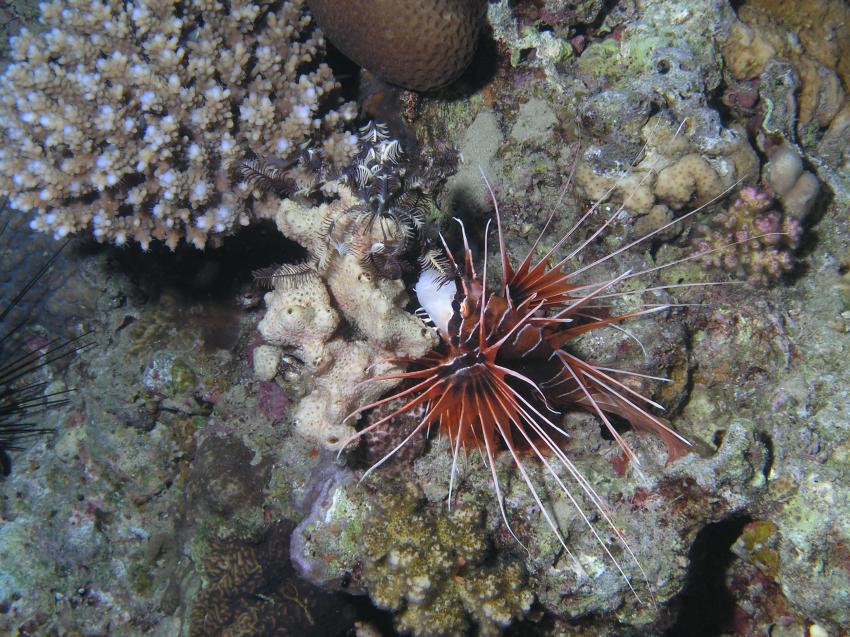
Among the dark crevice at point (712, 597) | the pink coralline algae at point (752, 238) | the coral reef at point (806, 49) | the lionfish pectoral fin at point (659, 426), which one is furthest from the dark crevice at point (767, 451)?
the coral reef at point (806, 49)

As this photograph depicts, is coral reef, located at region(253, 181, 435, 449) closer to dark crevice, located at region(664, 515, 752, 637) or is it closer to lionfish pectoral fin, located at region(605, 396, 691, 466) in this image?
lionfish pectoral fin, located at region(605, 396, 691, 466)

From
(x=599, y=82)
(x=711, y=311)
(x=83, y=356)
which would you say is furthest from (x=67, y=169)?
(x=711, y=311)

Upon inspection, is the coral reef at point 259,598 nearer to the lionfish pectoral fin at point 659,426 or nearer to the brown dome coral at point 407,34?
the lionfish pectoral fin at point 659,426

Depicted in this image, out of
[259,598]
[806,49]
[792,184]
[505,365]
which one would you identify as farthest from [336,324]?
[806,49]

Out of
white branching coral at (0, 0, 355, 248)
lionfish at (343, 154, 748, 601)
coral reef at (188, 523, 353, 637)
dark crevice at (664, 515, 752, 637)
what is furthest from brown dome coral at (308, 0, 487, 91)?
dark crevice at (664, 515, 752, 637)

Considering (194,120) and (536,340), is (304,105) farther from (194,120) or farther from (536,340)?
(536,340)
